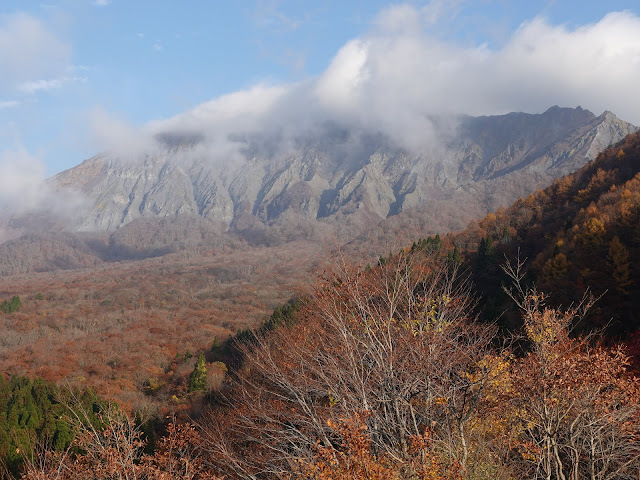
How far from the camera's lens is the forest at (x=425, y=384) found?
27.4 feet

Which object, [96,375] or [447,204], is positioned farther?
[447,204]

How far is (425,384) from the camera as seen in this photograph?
937 cm

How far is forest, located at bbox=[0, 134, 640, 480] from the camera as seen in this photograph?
834 cm

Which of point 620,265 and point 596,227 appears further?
point 596,227

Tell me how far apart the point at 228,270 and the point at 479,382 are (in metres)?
142

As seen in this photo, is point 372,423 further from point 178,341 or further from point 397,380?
point 178,341

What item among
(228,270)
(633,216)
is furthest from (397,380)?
(228,270)

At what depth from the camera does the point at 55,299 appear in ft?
346

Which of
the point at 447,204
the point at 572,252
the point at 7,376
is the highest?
the point at 7,376

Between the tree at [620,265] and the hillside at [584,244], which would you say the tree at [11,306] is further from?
the tree at [620,265]

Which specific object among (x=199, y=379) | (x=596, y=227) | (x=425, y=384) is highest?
(x=425, y=384)

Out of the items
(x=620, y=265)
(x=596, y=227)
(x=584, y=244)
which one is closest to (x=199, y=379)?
(x=584, y=244)

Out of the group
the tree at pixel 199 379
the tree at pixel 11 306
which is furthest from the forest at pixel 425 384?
the tree at pixel 11 306

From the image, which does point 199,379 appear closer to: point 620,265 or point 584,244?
point 584,244
